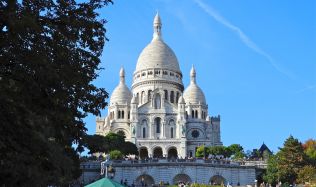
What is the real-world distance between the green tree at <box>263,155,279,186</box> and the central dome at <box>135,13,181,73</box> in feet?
157

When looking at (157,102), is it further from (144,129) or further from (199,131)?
(199,131)

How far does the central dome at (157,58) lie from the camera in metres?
111

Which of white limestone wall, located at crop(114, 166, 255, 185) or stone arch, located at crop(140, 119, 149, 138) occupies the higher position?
stone arch, located at crop(140, 119, 149, 138)

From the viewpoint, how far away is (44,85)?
17.0 meters

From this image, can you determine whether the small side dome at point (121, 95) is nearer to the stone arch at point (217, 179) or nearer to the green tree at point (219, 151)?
the green tree at point (219, 151)

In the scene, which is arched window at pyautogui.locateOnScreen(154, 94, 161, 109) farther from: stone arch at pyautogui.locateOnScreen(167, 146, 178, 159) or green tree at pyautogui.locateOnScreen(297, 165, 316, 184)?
green tree at pyautogui.locateOnScreen(297, 165, 316, 184)

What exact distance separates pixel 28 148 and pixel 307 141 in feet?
294

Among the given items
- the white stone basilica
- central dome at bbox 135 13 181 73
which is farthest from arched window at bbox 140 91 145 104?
central dome at bbox 135 13 181 73

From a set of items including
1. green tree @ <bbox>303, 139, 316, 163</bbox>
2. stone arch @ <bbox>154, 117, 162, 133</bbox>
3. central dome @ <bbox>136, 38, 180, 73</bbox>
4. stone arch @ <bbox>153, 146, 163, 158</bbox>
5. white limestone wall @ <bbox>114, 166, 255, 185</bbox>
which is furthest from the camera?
central dome @ <bbox>136, 38, 180, 73</bbox>

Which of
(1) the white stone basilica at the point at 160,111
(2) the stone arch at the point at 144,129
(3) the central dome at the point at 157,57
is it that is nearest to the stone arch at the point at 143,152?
(1) the white stone basilica at the point at 160,111

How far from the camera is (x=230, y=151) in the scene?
9350 centimetres

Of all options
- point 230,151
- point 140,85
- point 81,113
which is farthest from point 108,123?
point 81,113

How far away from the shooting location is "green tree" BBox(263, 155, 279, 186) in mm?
63219

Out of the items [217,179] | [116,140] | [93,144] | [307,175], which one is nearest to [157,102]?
[116,140]
